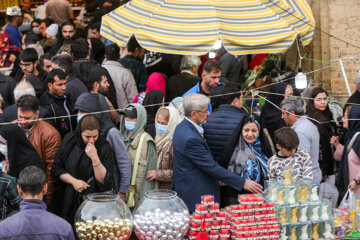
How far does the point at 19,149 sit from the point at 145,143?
1436 mm

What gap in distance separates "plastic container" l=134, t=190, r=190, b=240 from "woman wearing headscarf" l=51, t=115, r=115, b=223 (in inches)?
34.3

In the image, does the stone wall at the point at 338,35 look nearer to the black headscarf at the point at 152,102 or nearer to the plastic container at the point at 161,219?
the black headscarf at the point at 152,102

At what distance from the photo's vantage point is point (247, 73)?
1155 centimetres

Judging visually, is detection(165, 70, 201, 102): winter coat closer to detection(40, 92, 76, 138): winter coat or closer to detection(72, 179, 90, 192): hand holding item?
detection(40, 92, 76, 138): winter coat

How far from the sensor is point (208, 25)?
348 inches

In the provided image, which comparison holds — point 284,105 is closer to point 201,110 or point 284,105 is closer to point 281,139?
point 281,139

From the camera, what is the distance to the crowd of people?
6.45 meters

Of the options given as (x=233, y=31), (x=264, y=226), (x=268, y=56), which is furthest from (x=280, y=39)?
(x=264, y=226)

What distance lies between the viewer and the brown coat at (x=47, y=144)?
22.6 ft

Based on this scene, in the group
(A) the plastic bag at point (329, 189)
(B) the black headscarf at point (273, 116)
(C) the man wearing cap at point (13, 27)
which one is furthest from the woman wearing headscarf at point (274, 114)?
(C) the man wearing cap at point (13, 27)

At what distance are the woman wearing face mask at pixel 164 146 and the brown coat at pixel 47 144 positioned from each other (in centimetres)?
105

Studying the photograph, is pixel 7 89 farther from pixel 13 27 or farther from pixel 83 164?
pixel 13 27

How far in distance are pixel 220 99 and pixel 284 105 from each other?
28.8 inches

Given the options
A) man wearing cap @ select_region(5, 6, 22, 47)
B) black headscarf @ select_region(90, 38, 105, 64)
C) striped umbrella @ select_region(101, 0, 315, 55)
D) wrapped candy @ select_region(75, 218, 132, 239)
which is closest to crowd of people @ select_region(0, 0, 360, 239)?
wrapped candy @ select_region(75, 218, 132, 239)
